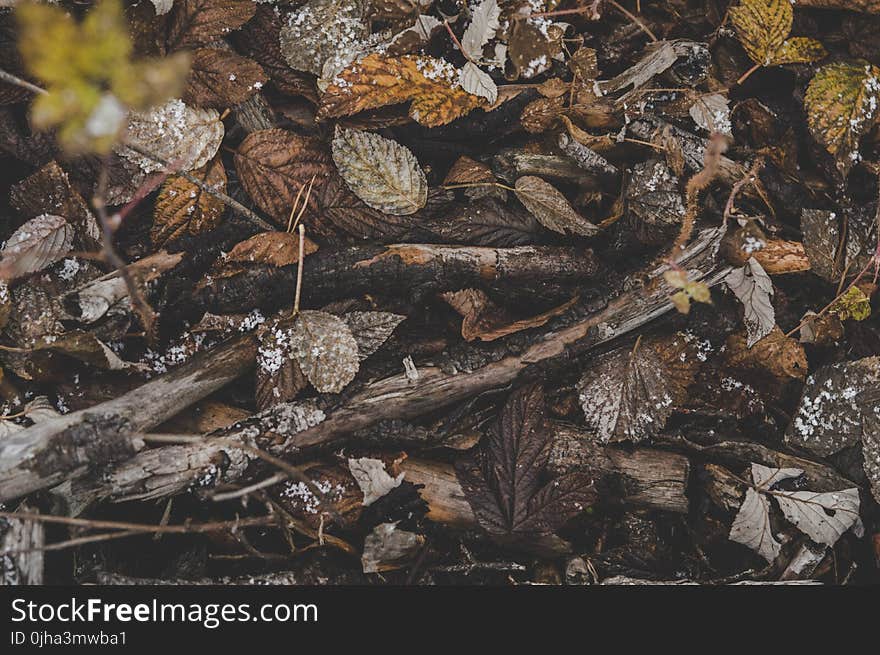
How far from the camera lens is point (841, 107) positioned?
6.77ft

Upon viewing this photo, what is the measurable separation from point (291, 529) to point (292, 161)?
1.14 meters

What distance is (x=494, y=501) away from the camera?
2.03 metres

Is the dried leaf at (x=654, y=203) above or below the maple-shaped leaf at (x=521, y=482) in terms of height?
above

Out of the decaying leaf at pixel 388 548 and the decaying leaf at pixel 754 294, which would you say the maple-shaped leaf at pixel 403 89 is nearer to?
the decaying leaf at pixel 754 294

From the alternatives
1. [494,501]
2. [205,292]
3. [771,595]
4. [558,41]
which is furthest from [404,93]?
[771,595]

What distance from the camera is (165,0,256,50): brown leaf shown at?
2014 mm

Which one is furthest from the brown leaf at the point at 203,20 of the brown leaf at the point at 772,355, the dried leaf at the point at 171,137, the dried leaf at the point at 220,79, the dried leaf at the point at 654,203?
the brown leaf at the point at 772,355

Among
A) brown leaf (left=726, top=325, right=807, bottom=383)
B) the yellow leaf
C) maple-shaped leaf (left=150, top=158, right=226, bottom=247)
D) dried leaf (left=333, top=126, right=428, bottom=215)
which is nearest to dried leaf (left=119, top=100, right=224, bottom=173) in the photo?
maple-shaped leaf (left=150, top=158, right=226, bottom=247)

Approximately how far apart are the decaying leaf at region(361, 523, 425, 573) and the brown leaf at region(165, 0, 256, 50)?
160 centimetres

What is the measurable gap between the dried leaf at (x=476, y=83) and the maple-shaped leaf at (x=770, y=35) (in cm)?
82

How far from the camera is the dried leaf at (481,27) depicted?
2043 mm

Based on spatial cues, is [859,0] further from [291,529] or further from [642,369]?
[291,529]

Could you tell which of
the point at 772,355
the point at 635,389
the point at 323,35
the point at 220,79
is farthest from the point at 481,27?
the point at 772,355

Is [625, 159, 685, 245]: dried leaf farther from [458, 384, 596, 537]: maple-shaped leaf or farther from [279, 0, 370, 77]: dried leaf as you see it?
[279, 0, 370, 77]: dried leaf
